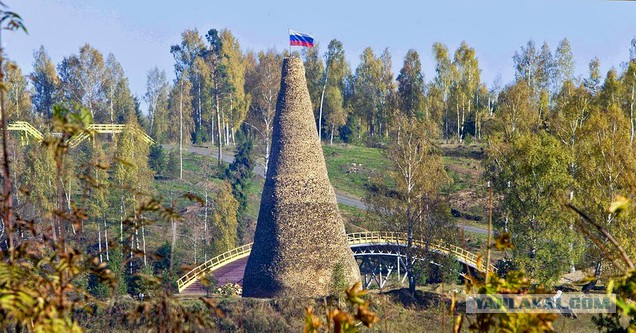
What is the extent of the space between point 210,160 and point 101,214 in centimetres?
2142

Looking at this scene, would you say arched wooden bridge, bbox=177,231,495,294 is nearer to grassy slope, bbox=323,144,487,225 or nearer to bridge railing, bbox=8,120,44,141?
grassy slope, bbox=323,144,487,225

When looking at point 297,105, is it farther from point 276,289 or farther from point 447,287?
point 447,287

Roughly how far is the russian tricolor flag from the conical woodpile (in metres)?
3.35

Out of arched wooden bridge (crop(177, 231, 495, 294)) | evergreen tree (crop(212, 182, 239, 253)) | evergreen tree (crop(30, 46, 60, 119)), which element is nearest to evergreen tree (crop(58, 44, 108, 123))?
evergreen tree (crop(30, 46, 60, 119))

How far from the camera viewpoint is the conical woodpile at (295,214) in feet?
116

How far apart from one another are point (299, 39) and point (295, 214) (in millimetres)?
7153

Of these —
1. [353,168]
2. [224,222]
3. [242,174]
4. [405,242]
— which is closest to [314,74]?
[353,168]

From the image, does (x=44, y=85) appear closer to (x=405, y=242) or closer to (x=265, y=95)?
(x=265, y=95)

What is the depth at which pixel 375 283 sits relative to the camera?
146ft

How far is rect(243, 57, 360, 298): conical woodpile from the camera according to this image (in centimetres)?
3525

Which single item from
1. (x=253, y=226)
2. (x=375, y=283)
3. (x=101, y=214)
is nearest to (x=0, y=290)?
(x=375, y=283)

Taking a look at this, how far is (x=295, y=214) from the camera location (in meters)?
35.4

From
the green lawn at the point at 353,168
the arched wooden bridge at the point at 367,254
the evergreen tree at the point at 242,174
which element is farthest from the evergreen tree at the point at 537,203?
the green lawn at the point at 353,168

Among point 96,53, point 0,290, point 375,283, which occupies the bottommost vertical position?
point 375,283
